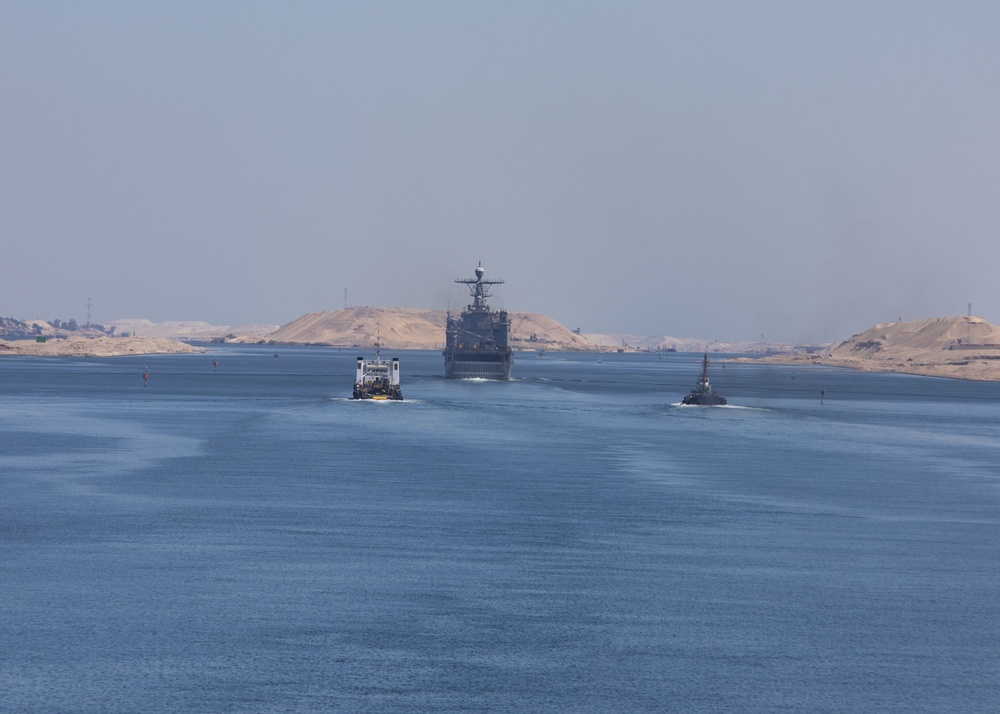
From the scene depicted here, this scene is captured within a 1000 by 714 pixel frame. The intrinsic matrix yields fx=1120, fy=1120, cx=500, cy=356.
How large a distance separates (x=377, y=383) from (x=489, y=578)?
351 feet

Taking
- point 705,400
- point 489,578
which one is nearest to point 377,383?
point 705,400

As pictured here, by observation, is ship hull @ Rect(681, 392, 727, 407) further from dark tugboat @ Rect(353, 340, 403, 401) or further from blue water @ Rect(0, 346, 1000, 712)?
blue water @ Rect(0, 346, 1000, 712)

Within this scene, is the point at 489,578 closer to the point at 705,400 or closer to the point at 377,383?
the point at 377,383

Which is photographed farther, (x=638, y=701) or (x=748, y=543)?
(x=748, y=543)

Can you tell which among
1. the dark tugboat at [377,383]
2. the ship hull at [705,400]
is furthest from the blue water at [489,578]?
the ship hull at [705,400]

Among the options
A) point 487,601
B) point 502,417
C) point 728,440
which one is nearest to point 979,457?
point 728,440

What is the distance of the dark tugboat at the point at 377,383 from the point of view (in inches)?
5689

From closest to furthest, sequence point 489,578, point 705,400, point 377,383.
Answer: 1. point 489,578
2. point 377,383
3. point 705,400

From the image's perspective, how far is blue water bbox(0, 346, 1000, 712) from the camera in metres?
29.3

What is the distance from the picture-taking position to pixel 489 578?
133ft

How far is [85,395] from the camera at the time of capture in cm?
15100

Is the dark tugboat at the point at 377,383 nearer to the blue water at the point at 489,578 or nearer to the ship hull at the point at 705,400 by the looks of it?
the ship hull at the point at 705,400

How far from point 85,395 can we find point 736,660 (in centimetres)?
13477

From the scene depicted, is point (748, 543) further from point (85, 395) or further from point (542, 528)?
point (85, 395)
